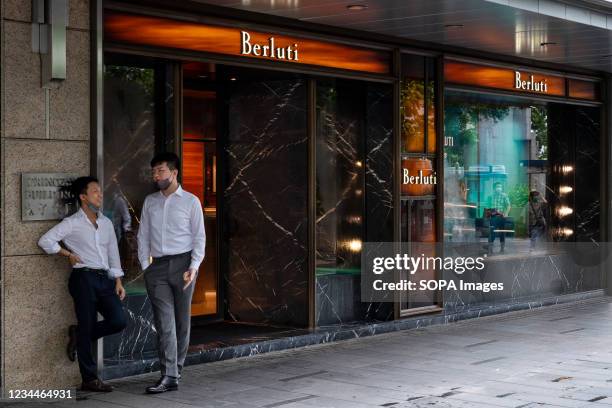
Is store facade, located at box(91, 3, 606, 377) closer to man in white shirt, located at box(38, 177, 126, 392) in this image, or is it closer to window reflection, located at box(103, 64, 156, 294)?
window reflection, located at box(103, 64, 156, 294)

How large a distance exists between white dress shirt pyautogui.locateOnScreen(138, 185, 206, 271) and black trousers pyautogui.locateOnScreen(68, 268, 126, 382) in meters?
0.37

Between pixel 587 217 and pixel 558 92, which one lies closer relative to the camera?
pixel 558 92

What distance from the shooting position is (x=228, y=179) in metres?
11.9

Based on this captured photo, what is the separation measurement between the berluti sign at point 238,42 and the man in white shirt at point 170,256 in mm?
1456

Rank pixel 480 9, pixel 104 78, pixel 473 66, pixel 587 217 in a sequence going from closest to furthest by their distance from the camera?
pixel 104 78 → pixel 480 9 → pixel 473 66 → pixel 587 217

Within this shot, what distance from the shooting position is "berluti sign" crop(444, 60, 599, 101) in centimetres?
1329

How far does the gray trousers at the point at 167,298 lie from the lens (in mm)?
8312

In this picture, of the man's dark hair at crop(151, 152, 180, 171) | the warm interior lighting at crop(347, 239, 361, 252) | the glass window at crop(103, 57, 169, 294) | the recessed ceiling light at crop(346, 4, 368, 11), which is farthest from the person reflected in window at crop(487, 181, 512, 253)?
the man's dark hair at crop(151, 152, 180, 171)

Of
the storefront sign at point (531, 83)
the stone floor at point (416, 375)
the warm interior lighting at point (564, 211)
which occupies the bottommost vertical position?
the stone floor at point (416, 375)

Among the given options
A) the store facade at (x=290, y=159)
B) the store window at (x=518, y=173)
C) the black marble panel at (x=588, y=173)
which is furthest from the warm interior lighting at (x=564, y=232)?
the store facade at (x=290, y=159)

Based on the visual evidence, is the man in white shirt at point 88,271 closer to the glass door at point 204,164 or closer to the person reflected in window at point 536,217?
the glass door at point 204,164

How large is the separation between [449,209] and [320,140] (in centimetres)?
263

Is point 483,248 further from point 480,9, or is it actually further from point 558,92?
point 480,9

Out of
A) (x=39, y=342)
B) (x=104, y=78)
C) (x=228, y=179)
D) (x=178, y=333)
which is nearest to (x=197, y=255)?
(x=178, y=333)
